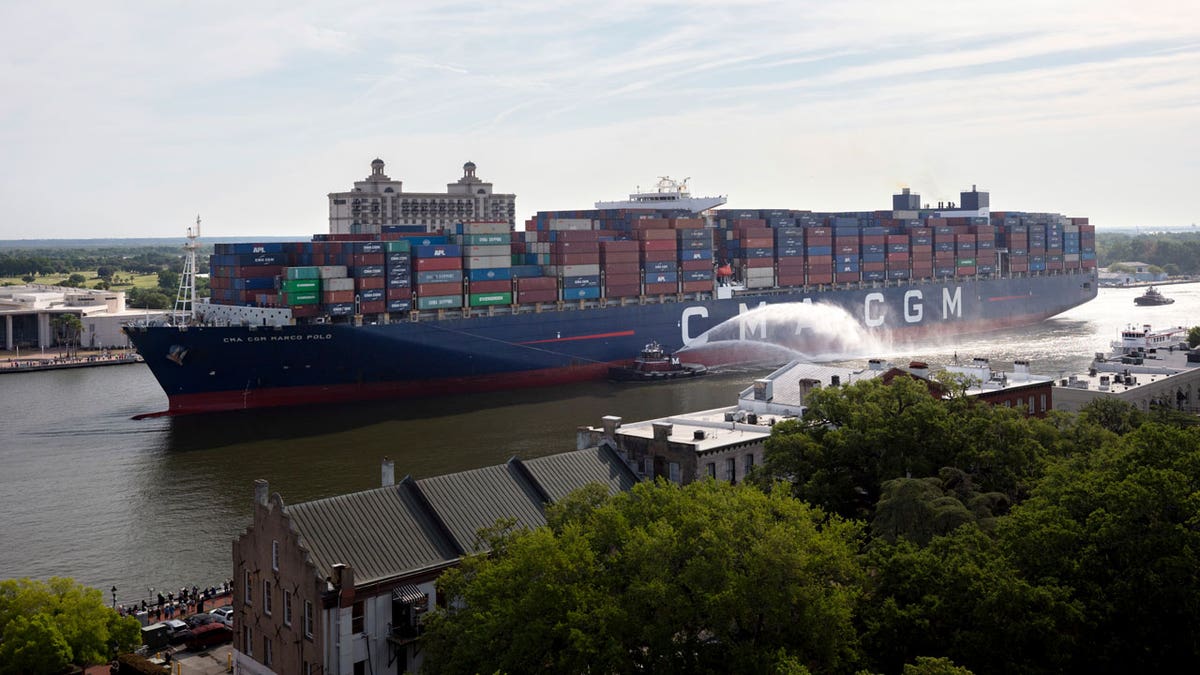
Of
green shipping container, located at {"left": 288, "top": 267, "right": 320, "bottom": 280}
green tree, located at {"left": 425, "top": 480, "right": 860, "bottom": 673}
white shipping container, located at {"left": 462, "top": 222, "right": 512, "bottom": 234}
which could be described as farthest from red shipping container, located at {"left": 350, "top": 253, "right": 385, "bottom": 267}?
green tree, located at {"left": 425, "top": 480, "right": 860, "bottom": 673}

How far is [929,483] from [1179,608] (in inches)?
214

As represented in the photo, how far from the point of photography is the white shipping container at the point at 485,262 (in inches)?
2606

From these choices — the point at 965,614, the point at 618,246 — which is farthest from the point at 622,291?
the point at 965,614

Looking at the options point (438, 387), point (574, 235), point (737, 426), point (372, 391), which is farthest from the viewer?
point (574, 235)

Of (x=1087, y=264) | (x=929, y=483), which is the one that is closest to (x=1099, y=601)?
(x=929, y=483)

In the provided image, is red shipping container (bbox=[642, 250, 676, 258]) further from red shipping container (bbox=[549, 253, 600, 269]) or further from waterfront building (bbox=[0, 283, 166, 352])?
waterfront building (bbox=[0, 283, 166, 352])

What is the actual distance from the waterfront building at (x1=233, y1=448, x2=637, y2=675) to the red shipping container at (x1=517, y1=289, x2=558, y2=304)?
45.5 meters

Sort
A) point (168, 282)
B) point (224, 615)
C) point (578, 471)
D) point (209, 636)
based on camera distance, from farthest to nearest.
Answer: point (168, 282) → point (224, 615) → point (209, 636) → point (578, 471)

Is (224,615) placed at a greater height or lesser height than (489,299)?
lesser

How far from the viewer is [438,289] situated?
64.3 m

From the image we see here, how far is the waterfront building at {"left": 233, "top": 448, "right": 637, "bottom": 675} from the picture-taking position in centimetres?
1998

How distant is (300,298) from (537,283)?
15.7 m

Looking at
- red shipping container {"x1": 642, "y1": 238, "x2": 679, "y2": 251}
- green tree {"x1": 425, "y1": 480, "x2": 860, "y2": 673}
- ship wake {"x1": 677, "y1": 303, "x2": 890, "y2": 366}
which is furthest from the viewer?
ship wake {"x1": 677, "y1": 303, "x2": 890, "y2": 366}

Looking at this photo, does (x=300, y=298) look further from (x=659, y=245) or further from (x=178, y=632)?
(x=178, y=632)
